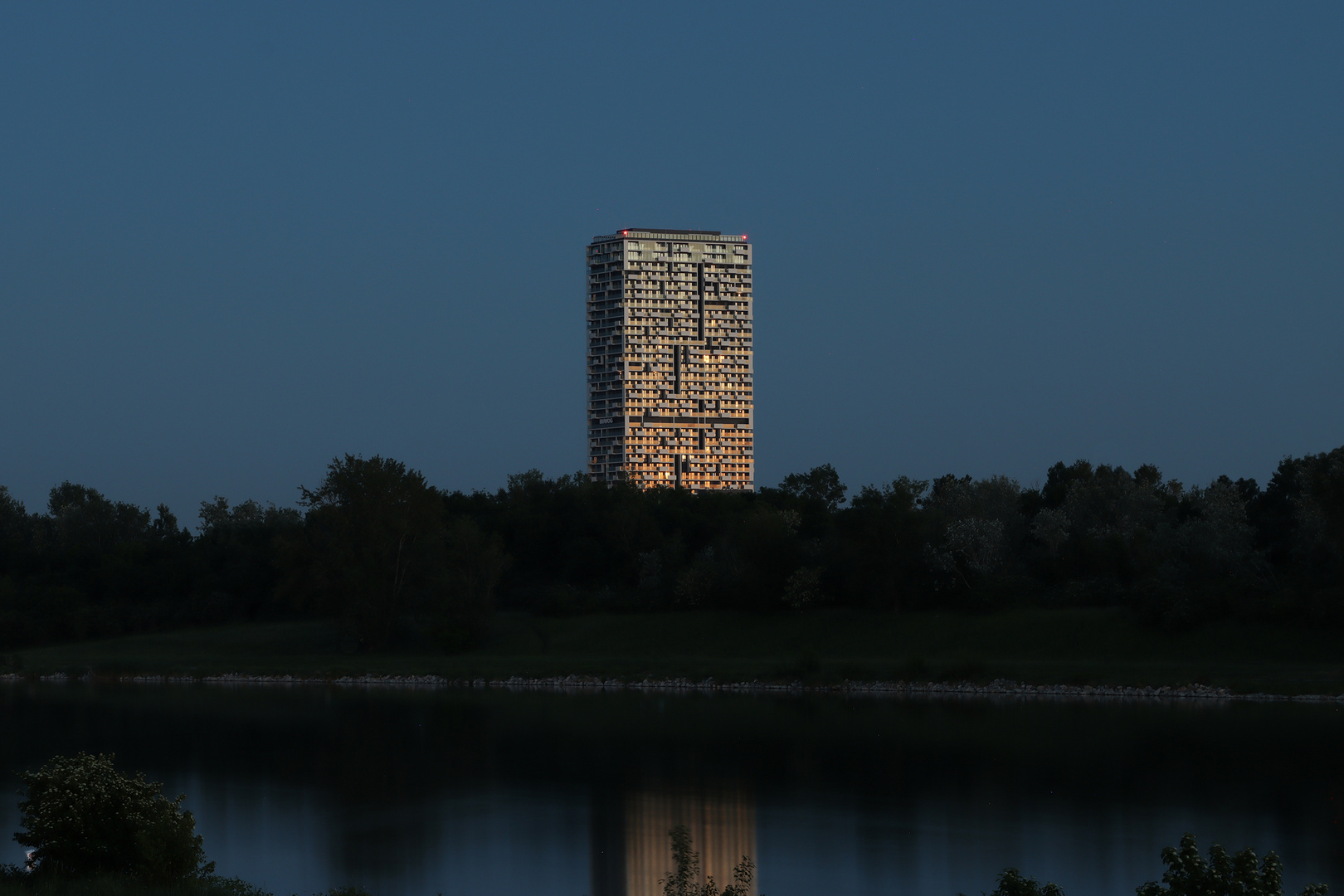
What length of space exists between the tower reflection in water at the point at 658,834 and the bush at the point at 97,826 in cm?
571

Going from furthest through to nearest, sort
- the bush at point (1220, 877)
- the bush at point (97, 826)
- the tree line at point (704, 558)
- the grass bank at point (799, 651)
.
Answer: the tree line at point (704, 558)
the grass bank at point (799, 651)
the bush at point (97, 826)
the bush at point (1220, 877)

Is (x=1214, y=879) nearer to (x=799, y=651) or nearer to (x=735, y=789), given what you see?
(x=735, y=789)

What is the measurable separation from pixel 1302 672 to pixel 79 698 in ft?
165

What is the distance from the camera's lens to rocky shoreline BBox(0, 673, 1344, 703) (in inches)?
2067

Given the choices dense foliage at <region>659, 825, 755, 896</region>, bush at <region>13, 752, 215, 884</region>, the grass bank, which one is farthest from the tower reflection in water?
the grass bank

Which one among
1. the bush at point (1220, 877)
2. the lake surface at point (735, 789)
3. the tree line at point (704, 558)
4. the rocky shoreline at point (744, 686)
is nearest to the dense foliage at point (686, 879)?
the lake surface at point (735, 789)

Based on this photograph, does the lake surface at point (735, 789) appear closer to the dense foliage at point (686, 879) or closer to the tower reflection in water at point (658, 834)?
the tower reflection in water at point (658, 834)

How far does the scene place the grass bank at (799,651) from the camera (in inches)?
2215

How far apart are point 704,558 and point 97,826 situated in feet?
225

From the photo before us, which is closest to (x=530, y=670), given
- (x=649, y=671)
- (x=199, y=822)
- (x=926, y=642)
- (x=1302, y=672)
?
(x=649, y=671)

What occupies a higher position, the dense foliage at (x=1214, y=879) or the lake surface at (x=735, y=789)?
the dense foliage at (x=1214, y=879)

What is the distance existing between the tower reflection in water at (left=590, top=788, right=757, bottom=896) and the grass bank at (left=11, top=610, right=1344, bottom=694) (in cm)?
3238

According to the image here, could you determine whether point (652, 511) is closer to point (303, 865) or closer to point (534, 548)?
point (534, 548)

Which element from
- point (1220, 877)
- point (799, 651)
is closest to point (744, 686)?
point (799, 651)
